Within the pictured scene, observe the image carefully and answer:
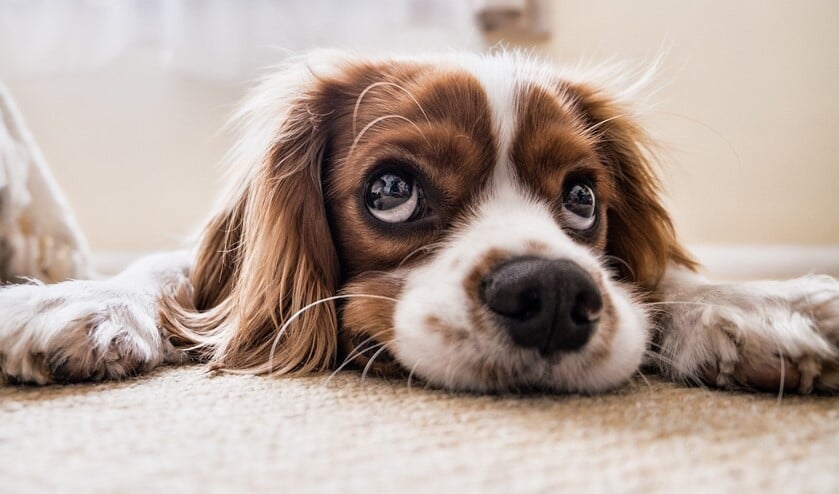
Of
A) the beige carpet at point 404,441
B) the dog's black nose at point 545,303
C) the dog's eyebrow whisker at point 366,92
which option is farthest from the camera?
the dog's eyebrow whisker at point 366,92

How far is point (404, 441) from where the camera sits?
778 millimetres

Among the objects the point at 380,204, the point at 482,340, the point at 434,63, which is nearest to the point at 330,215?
the point at 380,204

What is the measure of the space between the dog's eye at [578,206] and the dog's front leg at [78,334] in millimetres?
737

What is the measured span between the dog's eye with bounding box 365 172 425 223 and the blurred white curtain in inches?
67.7

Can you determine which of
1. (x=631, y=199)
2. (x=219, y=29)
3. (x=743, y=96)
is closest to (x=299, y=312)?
(x=631, y=199)

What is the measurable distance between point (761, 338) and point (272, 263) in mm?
810

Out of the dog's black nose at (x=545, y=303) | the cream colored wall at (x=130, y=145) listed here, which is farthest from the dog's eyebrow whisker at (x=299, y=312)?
the cream colored wall at (x=130, y=145)

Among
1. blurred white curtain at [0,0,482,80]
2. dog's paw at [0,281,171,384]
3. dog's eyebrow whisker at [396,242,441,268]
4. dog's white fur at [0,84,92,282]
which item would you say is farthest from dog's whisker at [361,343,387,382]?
blurred white curtain at [0,0,482,80]

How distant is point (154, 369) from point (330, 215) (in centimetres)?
41

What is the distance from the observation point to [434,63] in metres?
1.47

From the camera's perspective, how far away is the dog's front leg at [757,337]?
1.00 metres

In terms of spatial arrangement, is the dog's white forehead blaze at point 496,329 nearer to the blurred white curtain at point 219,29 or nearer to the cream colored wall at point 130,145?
the blurred white curtain at point 219,29

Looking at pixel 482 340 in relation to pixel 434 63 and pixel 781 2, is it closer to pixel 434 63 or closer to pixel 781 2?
Answer: pixel 434 63

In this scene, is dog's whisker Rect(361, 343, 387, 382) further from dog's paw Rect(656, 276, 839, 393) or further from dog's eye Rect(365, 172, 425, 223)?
dog's paw Rect(656, 276, 839, 393)
